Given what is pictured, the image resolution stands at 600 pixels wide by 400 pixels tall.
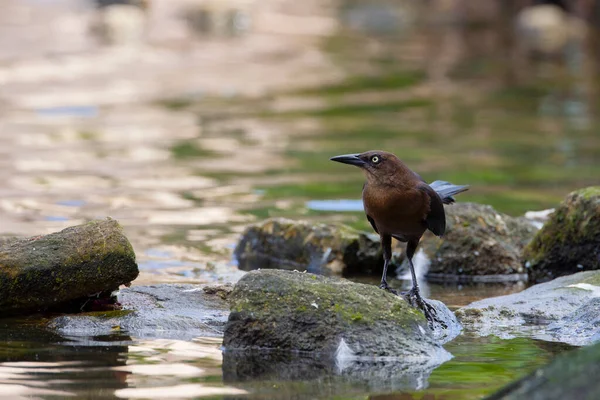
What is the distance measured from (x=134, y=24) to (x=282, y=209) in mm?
20451

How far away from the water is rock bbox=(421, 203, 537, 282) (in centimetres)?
34

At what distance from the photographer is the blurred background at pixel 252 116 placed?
419 inches

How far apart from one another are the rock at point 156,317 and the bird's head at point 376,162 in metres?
1.15

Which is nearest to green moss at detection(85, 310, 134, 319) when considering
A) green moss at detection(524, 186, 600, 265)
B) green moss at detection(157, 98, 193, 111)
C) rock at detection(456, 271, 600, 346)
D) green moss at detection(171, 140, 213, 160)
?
rock at detection(456, 271, 600, 346)

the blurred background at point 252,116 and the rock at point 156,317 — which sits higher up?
the rock at point 156,317

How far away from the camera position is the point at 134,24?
98.5 feet

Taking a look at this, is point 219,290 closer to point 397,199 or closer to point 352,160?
point 352,160

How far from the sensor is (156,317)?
639cm

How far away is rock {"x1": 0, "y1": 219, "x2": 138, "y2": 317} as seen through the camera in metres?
6.18

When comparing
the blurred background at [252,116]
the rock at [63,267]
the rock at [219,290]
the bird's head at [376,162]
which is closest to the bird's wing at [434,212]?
the bird's head at [376,162]

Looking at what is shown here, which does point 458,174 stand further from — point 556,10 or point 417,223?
point 556,10

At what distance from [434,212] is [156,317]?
1.69m

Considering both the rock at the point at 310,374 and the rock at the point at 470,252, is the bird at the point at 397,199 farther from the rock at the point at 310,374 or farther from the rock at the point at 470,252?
the rock at the point at 470,252

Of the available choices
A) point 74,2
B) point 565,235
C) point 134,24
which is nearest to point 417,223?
point 565,235
